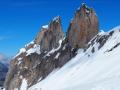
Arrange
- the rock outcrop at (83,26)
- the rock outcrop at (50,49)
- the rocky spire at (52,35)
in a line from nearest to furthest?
the rock outcrop at (83,26) < the rock outcrop at (50,49) < the rocky spire at (52,35)

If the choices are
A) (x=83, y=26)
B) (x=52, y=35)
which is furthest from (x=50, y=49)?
(x=83, y=26)

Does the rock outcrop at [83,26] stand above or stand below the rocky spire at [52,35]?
below

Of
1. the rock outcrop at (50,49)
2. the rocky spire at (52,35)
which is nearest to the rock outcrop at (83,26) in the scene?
the rock outcrop at (50,49)

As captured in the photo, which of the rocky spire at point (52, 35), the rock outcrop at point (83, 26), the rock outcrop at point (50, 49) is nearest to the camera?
the rock outcrop at point (83, 26)

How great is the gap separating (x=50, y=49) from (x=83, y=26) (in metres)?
27.5

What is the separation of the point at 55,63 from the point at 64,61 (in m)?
8.58

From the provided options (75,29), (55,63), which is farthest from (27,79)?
(75,29)

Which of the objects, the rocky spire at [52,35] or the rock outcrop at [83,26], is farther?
the rocky spire at [52,35]

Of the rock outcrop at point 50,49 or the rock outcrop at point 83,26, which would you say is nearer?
the rock outcrop at point 83,26

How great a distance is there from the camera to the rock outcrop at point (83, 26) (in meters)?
114

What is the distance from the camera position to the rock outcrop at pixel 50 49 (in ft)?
377

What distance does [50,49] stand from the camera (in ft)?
460

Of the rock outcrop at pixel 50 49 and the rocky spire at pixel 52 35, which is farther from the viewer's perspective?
the rocky spire at pixel 52 35

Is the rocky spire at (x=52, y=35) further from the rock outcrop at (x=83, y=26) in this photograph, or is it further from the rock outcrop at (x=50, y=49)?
the rock outcrop at (x=83, y=26)
